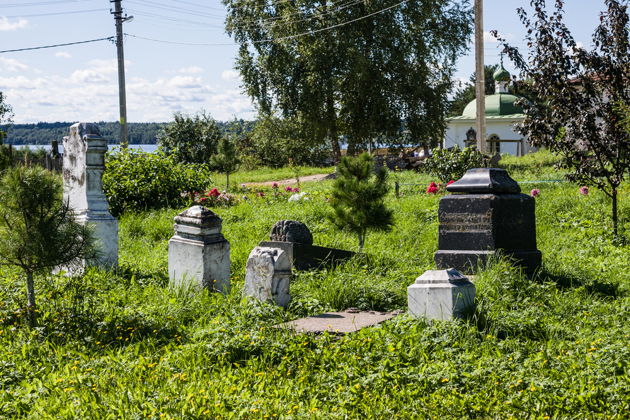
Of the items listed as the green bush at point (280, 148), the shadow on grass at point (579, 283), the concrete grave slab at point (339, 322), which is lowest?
the shadow on grass at point (579, 283)

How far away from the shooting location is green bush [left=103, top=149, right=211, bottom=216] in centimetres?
1523

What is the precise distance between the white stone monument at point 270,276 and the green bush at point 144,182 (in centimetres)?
859

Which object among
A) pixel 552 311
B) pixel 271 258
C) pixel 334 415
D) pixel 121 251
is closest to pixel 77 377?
pixel 334 415

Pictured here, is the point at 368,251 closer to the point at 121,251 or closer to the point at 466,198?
the point at 466,198

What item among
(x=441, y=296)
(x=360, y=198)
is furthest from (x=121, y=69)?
(x=441, y=296)

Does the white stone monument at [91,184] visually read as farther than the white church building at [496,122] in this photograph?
No

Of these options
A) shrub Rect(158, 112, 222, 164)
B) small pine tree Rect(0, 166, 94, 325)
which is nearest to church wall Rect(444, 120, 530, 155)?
shrub Rect(158, 112, 222, 164)

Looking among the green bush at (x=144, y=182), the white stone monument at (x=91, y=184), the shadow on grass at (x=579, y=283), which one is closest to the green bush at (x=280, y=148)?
the green bush at (x=144, y=182)

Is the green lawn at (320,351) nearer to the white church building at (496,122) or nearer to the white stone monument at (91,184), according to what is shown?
the white stone monument at (91,184)

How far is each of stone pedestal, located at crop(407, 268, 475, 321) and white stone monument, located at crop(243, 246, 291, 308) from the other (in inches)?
48.0

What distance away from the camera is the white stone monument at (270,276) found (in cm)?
686

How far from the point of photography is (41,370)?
17.5 ft

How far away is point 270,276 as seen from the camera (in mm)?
6844

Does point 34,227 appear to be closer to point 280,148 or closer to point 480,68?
point 480,68
